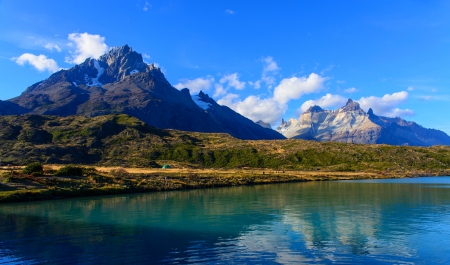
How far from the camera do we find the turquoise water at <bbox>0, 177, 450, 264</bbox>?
21.1 m

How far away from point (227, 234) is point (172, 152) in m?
135

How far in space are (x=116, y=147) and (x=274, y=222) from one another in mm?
141459

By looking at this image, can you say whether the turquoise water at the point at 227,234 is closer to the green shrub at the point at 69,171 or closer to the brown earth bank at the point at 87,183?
the brown earth bank at the point at 87,183

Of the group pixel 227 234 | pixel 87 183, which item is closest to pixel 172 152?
pixel 87 183

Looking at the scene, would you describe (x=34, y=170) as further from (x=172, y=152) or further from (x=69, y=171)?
(x=172, y=152)

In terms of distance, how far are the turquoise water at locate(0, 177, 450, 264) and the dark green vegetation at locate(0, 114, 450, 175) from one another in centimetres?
9410

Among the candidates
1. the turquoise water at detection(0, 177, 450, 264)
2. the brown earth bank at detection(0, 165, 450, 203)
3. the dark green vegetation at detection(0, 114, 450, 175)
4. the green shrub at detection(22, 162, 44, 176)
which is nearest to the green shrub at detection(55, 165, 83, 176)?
the brown earth bank at detection(0, 165, 450, 203)

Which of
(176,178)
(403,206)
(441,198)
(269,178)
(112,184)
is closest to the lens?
(403,206)

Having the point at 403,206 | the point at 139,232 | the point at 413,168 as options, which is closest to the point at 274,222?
the point at 139,232

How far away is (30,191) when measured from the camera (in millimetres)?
53250

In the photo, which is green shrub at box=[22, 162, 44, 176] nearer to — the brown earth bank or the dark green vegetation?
the brown earth bank

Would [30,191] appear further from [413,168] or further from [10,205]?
[413,168]

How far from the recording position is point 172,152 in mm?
160250

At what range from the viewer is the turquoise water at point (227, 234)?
69.1ft
